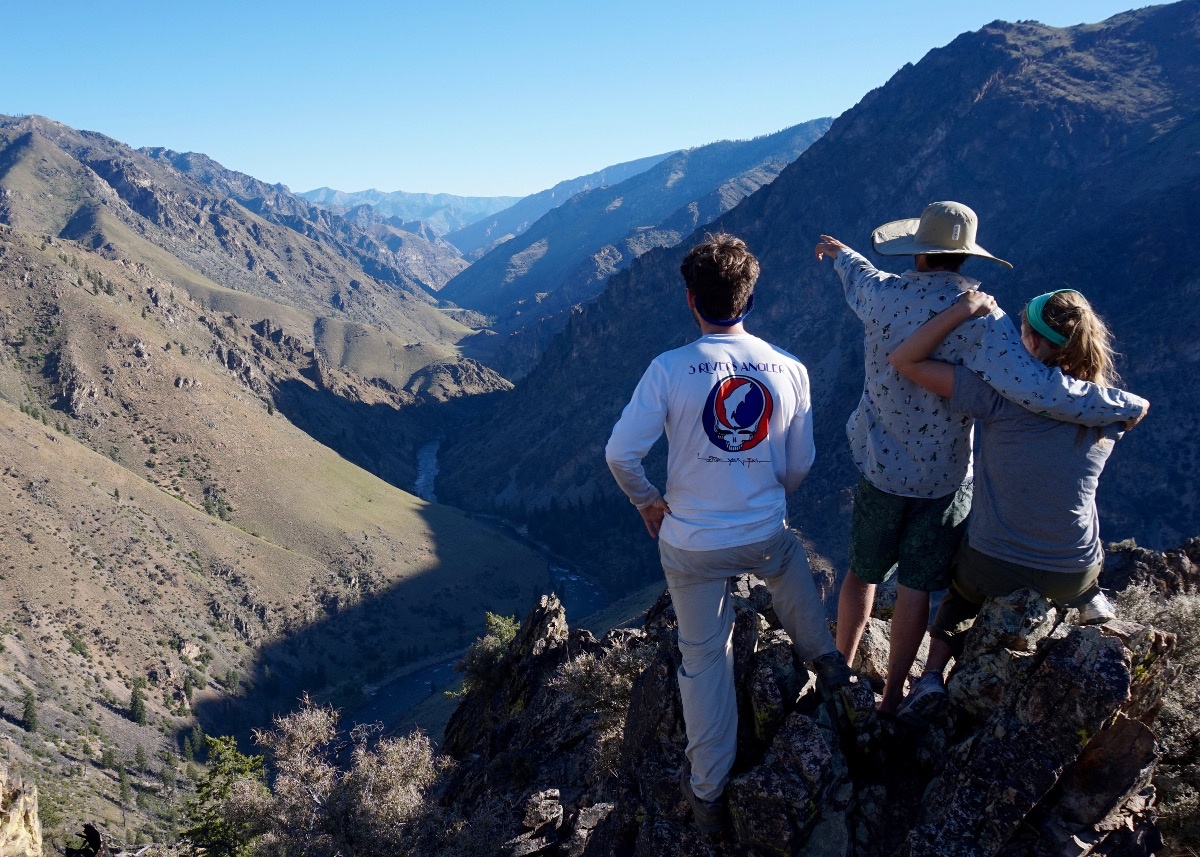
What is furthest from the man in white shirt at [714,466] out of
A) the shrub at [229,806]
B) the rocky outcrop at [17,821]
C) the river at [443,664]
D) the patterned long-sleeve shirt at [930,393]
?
the river at [443,664]

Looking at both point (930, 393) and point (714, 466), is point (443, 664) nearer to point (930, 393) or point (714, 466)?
point (714, 466)

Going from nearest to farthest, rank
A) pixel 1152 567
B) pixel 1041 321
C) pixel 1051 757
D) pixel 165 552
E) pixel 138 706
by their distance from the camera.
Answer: pixel 1051 757 → pixel 1041 321 → pixel 1152 567 → pixel 138 706 → pixel 165 552

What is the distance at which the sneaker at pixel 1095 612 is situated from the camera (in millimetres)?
5707

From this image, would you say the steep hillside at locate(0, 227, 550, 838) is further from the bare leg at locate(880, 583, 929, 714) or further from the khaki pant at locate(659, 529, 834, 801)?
the bare leg at locate(880, 583, 929, 714)

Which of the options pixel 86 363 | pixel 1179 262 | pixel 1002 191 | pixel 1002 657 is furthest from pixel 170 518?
pixel 1002 191

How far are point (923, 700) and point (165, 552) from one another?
103 m

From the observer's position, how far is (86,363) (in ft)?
379

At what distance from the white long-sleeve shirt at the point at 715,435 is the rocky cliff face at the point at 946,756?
1.64 m

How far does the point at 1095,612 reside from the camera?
18.9ft

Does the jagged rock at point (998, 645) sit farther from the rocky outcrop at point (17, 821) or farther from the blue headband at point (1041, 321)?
the rocky outcrop at point (17, 821)

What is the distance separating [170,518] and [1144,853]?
10901cm

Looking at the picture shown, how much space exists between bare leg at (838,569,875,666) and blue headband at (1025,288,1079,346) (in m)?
2.40

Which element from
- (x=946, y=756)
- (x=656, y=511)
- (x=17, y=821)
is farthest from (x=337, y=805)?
(x=946, y=756)

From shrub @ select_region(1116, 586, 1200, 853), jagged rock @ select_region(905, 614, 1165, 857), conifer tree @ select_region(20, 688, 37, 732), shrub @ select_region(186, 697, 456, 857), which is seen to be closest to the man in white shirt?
jagged rock @ select_region(905, 614, 1165, 857)
